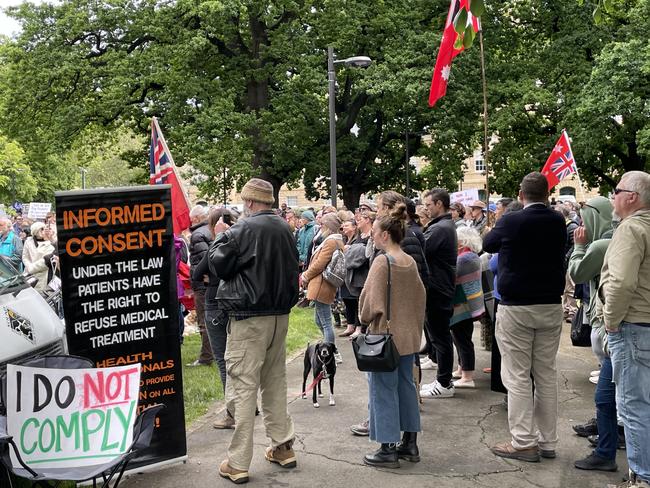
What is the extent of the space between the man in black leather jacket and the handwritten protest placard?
138 inches

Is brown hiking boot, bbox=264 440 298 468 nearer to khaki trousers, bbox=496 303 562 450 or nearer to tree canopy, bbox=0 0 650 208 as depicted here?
khaki trousers, bbox=496 303 562 450

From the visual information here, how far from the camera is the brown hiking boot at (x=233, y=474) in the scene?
4.96 m

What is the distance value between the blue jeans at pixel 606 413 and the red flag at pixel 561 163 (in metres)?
9.81

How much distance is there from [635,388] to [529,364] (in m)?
0.99

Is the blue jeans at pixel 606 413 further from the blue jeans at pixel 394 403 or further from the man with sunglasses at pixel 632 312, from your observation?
the blue jeans at pixel 394 403

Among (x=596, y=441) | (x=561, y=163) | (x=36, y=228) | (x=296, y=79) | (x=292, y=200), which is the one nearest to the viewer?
(x=596, y=441)

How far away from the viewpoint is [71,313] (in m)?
4.76

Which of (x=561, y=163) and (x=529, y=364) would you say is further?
(x=561, y=163)

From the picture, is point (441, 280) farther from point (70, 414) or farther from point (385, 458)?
point (70, 414)

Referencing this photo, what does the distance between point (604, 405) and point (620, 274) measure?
1.14m

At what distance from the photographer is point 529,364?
5348 millimetres

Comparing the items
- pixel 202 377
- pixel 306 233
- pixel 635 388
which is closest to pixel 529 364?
pixel 635 388

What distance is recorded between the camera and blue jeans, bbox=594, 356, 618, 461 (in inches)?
195

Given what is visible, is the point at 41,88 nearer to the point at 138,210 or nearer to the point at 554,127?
the point at 554,127
